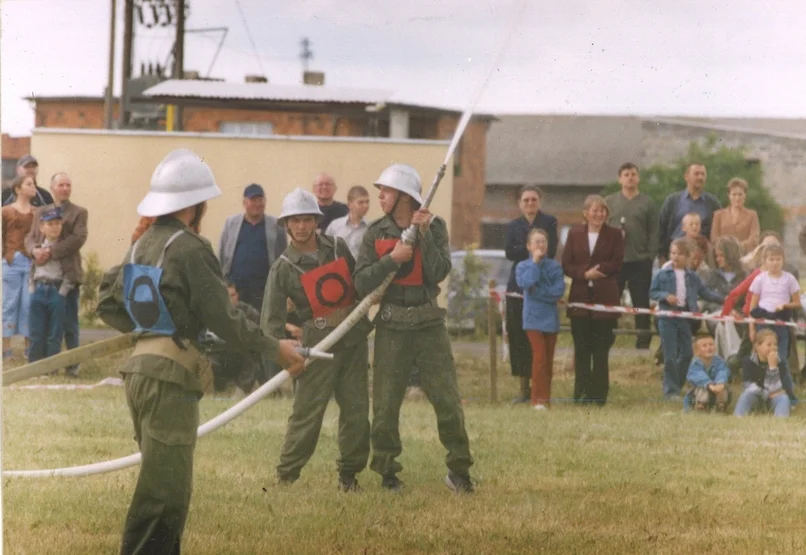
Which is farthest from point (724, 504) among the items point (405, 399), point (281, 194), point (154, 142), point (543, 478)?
point (154, 142)

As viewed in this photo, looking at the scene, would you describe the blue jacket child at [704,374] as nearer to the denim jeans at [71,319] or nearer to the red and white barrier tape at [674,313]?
the red and white barrier tape at [674,313]

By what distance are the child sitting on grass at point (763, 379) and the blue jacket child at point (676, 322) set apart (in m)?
0.40

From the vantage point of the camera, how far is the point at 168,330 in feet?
16.3

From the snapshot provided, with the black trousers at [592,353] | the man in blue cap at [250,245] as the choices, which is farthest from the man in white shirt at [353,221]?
the black trousers at [592,353]

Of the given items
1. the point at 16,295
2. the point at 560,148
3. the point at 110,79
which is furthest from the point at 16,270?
the point at 560,148

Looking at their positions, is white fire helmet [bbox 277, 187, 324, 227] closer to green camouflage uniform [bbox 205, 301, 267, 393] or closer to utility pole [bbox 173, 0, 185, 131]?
utility pole [bbox 173, 0, 185, 131]

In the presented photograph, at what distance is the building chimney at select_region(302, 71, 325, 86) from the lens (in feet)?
21.7

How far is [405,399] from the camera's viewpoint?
23.1ft

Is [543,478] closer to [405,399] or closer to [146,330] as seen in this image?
[405,399]

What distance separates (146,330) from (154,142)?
78.0 inches

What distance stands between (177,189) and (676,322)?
502 centimetres

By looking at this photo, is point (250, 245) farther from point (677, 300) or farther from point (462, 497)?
point (677, 300)

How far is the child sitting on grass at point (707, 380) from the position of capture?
8.59 metres

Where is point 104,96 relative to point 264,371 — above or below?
above
